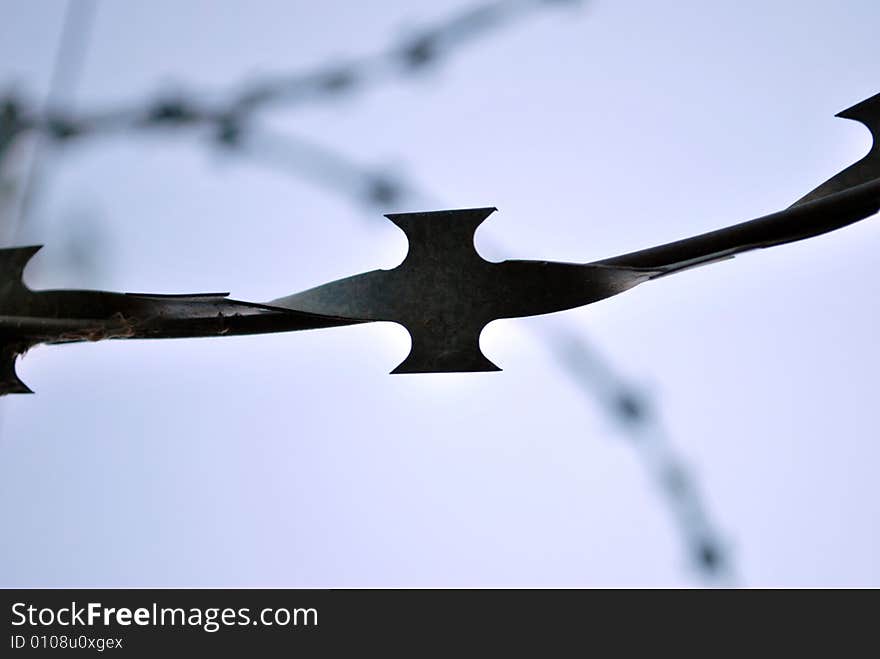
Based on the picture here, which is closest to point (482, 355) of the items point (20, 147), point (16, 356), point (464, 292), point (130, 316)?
point (464, 292)

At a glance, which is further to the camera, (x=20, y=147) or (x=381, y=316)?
(x=20, y=147)

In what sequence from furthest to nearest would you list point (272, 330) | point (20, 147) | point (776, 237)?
point (20, 147)
point (272, 330)
point (776, 237)

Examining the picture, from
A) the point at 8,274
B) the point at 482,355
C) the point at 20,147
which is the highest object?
the point at 20,147

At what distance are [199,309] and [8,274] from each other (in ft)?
0.60

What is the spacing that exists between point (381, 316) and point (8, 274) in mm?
330

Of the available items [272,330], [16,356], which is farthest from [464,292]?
[16,356]

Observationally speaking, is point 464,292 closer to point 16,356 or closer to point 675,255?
point 675,255

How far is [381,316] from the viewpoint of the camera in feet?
3.03

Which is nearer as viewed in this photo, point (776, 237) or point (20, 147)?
point (776, 237)

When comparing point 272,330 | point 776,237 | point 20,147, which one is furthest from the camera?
point 20,147

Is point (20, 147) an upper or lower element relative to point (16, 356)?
Result: upper

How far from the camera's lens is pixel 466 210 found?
928mm

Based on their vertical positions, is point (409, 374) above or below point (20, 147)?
below

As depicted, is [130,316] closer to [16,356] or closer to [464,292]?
[16,356]
